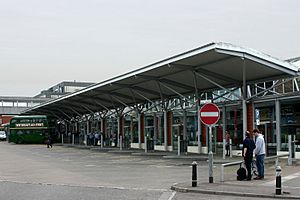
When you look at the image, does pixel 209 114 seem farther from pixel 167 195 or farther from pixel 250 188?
pixel 167 195

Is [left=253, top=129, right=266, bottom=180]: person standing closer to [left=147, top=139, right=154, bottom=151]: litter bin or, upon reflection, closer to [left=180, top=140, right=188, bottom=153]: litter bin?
[left=180, top=140, right=188, bottom=153]: litter bin

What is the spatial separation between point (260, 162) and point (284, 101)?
36.1 feet

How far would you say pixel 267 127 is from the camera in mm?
30406

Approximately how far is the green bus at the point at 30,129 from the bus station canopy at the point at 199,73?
2327 cm

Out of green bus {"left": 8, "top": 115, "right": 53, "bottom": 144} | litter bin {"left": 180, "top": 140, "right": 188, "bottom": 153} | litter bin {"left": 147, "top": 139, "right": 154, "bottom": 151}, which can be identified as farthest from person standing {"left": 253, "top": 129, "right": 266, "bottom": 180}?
green bus {"left": 8, "top": 115, "right": 53, "bottom": 144}

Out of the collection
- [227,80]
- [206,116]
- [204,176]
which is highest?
[227,80]

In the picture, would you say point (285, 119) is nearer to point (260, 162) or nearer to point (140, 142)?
point (260, 162)

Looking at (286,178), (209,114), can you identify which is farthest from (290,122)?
(209,114)

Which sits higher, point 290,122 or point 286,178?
point 290,122

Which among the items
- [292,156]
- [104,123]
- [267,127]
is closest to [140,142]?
[104,123]

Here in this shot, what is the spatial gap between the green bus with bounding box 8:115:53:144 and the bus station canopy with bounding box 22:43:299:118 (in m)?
23.3

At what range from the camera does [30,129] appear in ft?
213

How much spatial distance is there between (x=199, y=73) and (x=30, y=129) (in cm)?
4073

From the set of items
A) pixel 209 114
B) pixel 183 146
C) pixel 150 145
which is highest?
pixel 209 114
